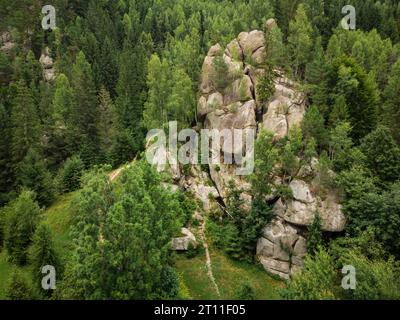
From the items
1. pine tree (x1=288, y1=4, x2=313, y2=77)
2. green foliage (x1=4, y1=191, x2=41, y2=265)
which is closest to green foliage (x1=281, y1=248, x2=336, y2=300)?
green foliage (x1=4, y1=191, x2=41, y2=265)

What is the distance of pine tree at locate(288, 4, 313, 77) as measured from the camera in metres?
62.6

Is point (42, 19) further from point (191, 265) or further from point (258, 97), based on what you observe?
point (191, 265)

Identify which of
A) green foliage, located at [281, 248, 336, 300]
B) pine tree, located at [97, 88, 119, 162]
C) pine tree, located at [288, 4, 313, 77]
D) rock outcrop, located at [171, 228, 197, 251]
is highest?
pine tree, located at [288, 4, 313, 77]

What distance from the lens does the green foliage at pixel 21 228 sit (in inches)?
1823

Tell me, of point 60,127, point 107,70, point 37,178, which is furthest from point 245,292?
point 107,70

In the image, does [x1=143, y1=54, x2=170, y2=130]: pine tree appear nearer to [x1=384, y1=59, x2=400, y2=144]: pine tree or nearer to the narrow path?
the narrow path

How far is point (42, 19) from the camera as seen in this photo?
4166 inches

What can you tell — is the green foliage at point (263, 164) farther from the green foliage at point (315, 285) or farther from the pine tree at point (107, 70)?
the pine tree at point (107, 70)

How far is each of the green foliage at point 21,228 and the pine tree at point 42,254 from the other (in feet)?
20.4

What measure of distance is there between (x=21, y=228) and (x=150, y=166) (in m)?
19.4

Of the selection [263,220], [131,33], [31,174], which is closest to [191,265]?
[263,220]

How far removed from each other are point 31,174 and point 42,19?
66.9 m

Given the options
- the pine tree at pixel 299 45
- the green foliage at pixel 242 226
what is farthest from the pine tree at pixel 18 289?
the pine tree at pixel 299 45

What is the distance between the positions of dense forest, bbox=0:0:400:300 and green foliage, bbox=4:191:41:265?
0.16 metres
